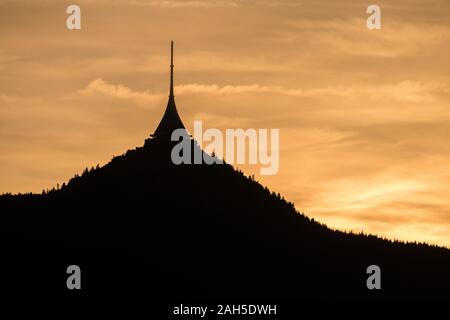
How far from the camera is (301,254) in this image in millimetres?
156875

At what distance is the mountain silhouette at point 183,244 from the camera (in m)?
145

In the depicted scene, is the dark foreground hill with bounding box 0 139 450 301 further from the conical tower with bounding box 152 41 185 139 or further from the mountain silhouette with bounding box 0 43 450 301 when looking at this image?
the conical tower with bounding box 152 41 185 139

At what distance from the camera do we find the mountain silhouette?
145m

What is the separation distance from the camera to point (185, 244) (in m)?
154

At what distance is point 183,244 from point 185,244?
245 mm

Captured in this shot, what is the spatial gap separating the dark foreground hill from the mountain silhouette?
0.42 ft

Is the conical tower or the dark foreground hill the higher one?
the conical tower

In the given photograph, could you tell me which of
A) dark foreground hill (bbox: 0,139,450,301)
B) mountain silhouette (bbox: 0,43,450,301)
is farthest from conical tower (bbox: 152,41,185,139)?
dark foreground hill (bbox: 0,139,450,301)

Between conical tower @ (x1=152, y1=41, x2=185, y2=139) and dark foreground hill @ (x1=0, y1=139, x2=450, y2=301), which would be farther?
conical tower @ (x1=152, y1=41, x2=185, y2=139)

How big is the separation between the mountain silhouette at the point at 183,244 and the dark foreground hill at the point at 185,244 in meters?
0.13

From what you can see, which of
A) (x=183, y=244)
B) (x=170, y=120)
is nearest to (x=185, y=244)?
(x=183, y=244)

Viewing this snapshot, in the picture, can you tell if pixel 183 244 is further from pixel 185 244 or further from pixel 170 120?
pixel 170 120

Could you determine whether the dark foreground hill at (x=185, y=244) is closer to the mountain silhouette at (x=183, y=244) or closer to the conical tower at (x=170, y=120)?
the mountain silhouette at (x=183, y=244)
